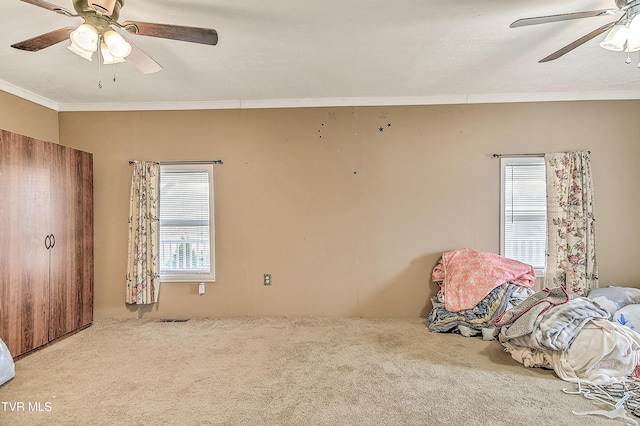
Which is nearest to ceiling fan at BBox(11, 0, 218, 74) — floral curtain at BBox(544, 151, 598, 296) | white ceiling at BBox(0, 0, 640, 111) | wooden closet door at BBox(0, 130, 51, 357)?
white ceiling at BBox(0, 0, 640, 111)

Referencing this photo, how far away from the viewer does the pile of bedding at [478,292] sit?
122 inches

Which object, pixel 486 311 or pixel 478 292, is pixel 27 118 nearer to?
pixel 478 292

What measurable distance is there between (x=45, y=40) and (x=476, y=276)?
12.4ft

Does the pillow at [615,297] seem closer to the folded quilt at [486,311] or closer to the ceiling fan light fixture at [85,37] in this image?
the folded quilt at [486,311]

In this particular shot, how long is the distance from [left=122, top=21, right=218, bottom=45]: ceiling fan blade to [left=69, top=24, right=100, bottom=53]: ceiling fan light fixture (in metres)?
0.16

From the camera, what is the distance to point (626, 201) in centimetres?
356

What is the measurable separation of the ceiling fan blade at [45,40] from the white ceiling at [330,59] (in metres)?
0.26

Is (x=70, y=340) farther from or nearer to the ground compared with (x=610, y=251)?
nearer to the ground

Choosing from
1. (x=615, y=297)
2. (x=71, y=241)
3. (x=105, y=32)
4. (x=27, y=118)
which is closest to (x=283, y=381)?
(x=105, y=32)

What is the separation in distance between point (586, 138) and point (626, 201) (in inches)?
31.7

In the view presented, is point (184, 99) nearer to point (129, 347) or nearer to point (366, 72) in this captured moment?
point (366, 72)

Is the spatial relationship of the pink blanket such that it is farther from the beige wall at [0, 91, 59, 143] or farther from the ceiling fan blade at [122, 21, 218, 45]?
the beige wall at [0, 91, 59, 143]

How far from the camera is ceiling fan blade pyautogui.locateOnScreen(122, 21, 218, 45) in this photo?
68.5 inches

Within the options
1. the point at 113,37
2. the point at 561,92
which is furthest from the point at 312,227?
the point at 561,92
